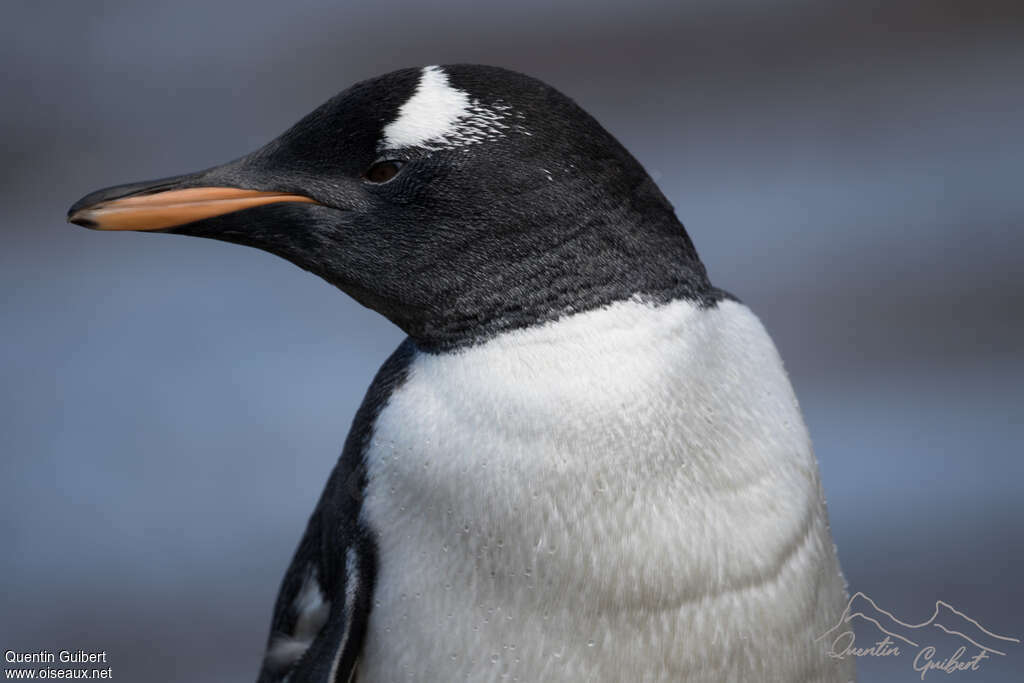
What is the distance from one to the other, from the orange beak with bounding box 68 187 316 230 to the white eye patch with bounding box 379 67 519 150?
8 cm

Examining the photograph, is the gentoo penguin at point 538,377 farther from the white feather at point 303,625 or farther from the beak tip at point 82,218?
the white feather at point 303,625

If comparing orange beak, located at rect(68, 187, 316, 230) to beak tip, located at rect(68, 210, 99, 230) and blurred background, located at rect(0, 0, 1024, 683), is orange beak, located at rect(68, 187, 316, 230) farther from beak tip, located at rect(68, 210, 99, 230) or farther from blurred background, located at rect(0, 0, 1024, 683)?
blurred background, located at rect(0, 0, 1024, 683)

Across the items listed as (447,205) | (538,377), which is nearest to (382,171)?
(447,205)

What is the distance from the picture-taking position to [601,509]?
0.63 meters

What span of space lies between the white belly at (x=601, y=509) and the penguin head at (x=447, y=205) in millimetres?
31

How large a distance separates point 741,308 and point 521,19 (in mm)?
998

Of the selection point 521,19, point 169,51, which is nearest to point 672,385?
point 521,19

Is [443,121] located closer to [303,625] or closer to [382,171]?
[382,171]

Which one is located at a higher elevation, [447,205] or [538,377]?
[447,205]

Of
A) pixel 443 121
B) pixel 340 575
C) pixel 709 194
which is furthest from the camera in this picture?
pixel 709 194

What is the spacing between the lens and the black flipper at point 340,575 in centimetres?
71

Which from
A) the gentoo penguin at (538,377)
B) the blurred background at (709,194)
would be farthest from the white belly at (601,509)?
the blurred background at (709,194)

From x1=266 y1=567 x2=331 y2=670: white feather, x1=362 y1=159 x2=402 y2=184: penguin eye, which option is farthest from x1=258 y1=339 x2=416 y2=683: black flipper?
x1=362 y1=159 x2=402 y2=184: penguin eye

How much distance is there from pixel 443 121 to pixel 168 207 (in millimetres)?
180
